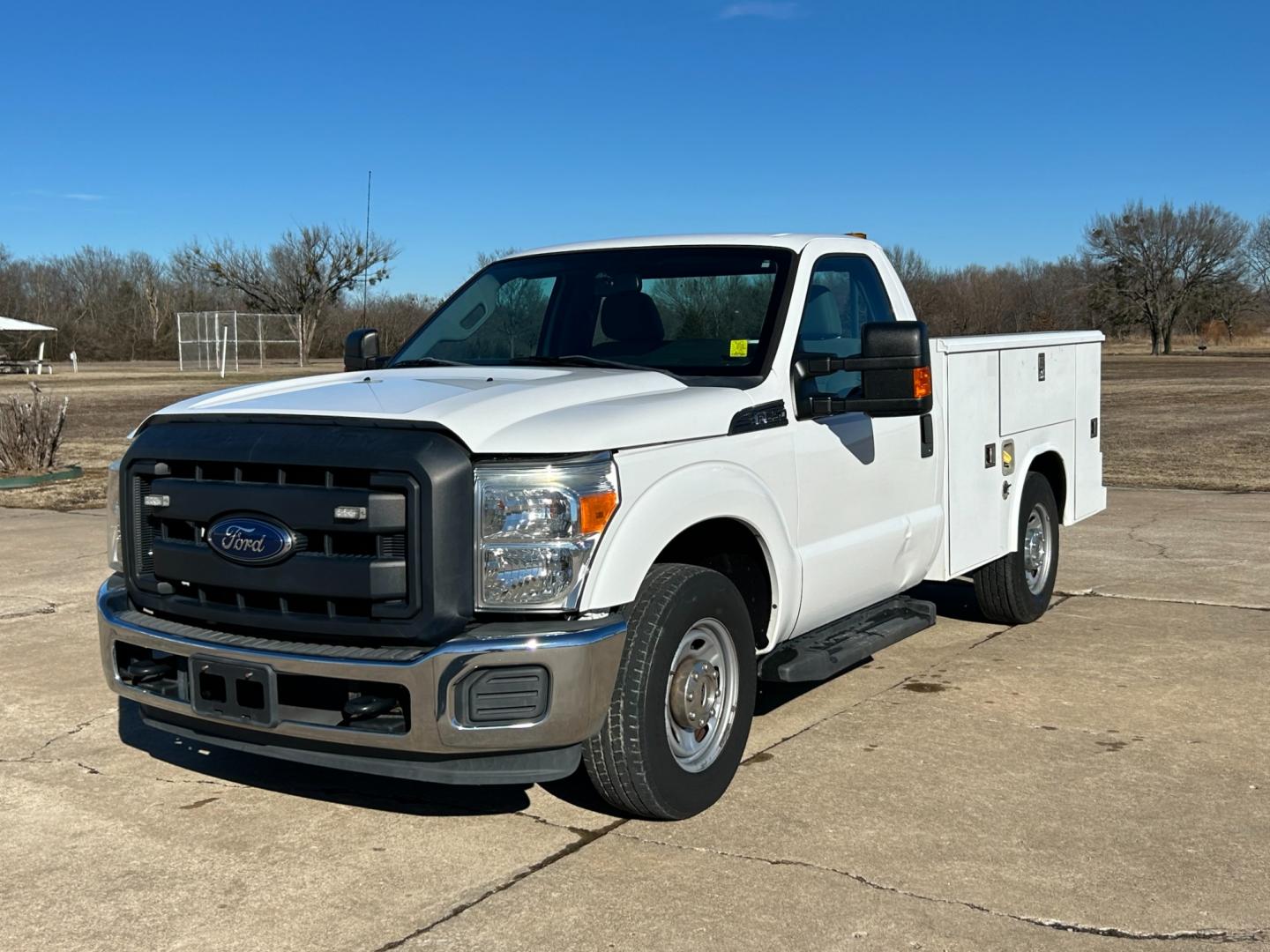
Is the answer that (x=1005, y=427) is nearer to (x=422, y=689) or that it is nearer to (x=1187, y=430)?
(x=422, y=689)

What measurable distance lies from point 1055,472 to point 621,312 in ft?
11.4

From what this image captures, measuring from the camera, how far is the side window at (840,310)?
537 centimetres

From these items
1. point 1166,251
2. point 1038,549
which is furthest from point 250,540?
point 1166,251

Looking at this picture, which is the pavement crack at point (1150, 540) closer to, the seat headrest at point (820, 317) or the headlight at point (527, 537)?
the seat headrest at point (820, 317)

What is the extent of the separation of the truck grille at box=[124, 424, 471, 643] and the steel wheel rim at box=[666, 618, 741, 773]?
84 cm

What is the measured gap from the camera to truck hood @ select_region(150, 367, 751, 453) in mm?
3967

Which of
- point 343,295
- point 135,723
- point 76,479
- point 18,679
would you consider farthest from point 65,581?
point 343,295

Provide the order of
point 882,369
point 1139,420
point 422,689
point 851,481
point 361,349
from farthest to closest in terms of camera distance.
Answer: point 1139,420
point 361,349
point 851,481
point 882,369
point 422,689

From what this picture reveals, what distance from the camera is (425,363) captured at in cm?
556

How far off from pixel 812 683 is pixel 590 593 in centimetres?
264

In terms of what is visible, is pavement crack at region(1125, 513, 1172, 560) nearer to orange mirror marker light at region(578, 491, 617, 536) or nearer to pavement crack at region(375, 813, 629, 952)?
pavement crack at region(375, 813, 629, 952)

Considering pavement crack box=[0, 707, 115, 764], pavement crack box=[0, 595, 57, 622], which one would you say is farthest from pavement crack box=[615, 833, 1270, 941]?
pavement crack box=[0, 595, 57, 622]

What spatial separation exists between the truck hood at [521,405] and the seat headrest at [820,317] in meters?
0.73

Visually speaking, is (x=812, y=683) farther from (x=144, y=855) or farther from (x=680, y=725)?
(x=144, y=855)
